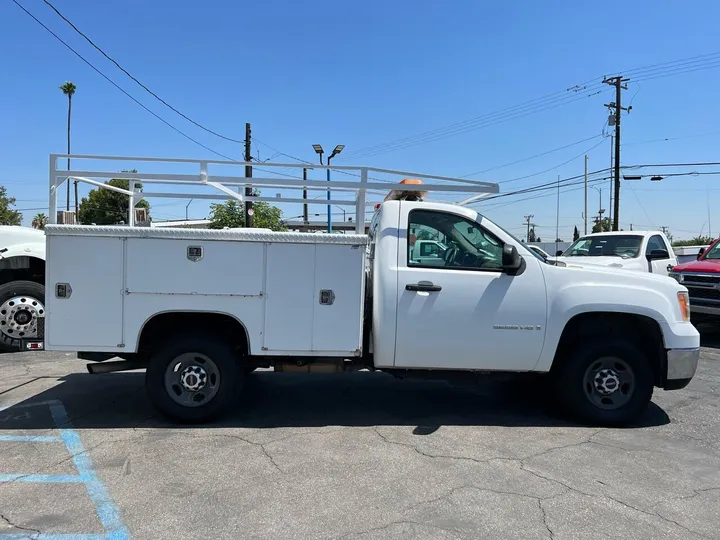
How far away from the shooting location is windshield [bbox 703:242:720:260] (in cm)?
1117

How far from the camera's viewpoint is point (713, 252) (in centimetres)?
1132

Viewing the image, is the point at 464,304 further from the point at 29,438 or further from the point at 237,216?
the point at 237,216

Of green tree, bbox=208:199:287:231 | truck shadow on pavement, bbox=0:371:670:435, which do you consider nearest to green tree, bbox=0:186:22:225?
green tree, bbox=208:199:287:231

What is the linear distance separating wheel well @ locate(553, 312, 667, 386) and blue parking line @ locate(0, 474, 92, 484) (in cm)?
425

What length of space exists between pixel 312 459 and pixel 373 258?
6.33ft

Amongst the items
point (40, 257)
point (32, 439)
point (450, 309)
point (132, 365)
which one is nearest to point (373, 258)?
point (450, 309)

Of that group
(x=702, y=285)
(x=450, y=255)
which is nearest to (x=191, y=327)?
(x=450, y=255)

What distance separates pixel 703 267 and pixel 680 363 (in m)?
6.35

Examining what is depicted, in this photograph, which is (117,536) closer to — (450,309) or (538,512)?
(538,512)

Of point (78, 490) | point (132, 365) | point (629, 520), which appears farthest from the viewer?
point (132, 365)

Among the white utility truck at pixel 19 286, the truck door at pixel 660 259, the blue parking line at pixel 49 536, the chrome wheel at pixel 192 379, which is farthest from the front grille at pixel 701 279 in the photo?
the white utility truck at pixel 19 286

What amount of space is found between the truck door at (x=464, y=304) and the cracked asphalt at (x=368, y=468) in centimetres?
73

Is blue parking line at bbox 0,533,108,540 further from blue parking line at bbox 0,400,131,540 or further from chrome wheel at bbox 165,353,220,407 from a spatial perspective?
chrome wheel at bbox 165,353,220,407

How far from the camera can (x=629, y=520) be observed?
11.4 ft
